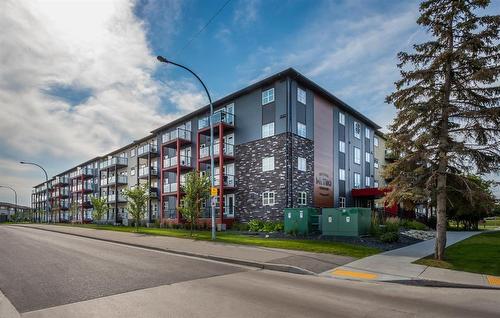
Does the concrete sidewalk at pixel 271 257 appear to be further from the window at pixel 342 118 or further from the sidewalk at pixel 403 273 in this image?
the window at pixel 342 118

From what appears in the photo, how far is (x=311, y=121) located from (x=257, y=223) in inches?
410

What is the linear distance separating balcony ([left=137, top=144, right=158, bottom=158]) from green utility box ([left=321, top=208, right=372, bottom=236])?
26.9 m

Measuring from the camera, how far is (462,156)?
448 inches

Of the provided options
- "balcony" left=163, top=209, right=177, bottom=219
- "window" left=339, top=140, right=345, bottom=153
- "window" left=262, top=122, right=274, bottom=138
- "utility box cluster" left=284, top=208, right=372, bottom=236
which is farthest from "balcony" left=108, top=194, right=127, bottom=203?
"utility box cluster" left=284, top=208, right=372, bottom=236

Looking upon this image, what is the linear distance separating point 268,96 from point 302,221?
11.7 metres

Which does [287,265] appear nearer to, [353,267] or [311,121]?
[353,267]

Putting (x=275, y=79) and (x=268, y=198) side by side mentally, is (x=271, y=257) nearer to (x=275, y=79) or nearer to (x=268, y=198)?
(x=268, y=198)

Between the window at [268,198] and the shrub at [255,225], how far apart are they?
164cm

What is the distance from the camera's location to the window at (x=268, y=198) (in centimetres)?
2612

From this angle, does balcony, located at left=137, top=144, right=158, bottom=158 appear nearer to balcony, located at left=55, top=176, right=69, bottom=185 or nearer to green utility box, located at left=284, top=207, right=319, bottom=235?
Answer: green utility box, located at left=284, top=207, right=319, bottom=235

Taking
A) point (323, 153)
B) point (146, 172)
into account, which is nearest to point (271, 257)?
point (323, 153)

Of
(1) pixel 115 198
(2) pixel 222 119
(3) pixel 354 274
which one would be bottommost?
(1) pixel 115 198

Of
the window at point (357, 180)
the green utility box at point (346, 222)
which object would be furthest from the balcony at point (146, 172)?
the green utility box at point (346, 222)

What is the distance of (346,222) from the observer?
1892cm
